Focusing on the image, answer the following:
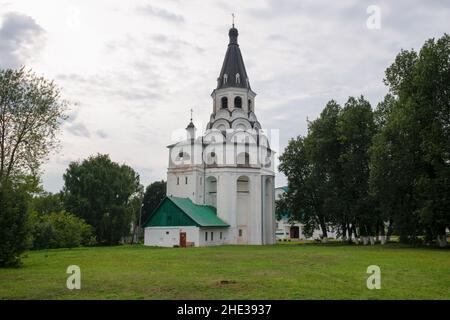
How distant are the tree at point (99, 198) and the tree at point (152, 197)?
71.6ft

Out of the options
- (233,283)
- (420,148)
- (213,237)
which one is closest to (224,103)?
(213,237)

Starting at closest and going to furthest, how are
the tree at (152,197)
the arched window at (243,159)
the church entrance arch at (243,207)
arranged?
the church entrance arch at (243,207), the arched window at (243,159), the tree at (152,197)

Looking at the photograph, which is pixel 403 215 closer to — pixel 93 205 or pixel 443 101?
pixel 443 101

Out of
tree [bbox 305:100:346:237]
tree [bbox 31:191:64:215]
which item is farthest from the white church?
tree [bbox 31:191:64:215]

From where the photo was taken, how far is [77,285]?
560 inches

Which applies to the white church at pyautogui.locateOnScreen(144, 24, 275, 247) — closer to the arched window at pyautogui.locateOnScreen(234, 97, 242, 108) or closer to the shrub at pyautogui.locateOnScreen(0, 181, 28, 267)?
the arched window at pyautogui.locateOnScreen(234, 97, 242, 108)

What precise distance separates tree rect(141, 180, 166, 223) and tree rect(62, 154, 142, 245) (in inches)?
859

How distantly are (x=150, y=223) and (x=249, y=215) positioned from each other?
12.6 metres

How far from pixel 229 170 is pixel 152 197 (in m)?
33.8

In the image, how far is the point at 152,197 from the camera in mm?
84875

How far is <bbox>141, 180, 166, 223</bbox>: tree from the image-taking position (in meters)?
84.6

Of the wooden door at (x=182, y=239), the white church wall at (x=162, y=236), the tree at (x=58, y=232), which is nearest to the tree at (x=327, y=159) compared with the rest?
the wooden door at (x=182, y=239)

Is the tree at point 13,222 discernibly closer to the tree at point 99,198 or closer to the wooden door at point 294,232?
Result: the tree at point 99,198

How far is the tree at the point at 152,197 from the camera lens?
84562 millimetres
